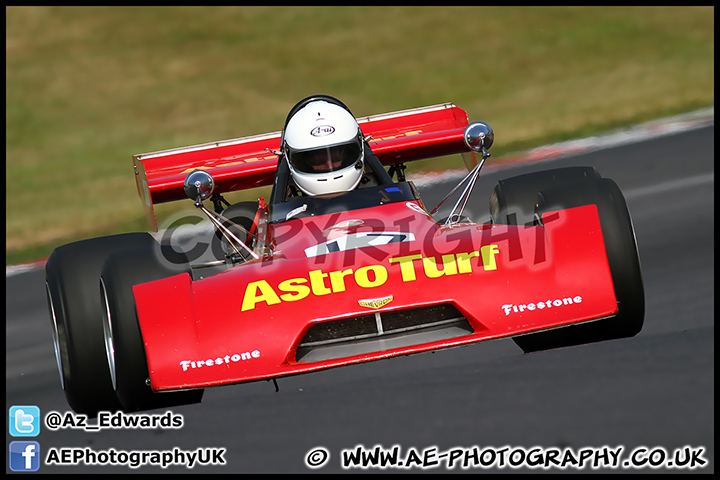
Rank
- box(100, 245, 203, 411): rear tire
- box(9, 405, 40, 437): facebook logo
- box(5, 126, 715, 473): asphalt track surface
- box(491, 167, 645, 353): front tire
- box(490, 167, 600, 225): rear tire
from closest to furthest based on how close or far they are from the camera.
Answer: box(5, 126, 715, 473): asphalt track surface
box(100, 245, 203, 411): rear tire
box(491, 167, 645, 353): front tire
box(9, 405, 40, 437): facebook logo
box(490, 167, 600, 225): rear tire

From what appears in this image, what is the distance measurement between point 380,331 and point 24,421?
7.89ft

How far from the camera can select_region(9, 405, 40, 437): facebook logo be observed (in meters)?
5.48

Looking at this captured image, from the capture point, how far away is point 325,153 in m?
6.28

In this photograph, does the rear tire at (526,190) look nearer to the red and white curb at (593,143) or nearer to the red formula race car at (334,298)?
the red formula race car at (334,298)

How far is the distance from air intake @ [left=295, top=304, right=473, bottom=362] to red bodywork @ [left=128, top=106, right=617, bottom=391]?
0.01 m

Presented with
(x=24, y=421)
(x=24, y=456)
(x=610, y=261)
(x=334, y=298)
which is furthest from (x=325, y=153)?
(x=24, y=456)

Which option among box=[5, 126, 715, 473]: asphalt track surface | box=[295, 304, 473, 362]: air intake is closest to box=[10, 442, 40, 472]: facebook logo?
box=[5, 126, 715, 473]: asphalt track surface

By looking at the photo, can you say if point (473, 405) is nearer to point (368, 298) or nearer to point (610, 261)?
point (368, 298)

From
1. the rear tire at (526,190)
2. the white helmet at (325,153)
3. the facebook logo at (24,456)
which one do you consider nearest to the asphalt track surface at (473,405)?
the facebook logo at (24,456)

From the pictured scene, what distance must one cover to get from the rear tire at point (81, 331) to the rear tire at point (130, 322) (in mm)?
73

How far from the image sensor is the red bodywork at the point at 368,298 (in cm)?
446

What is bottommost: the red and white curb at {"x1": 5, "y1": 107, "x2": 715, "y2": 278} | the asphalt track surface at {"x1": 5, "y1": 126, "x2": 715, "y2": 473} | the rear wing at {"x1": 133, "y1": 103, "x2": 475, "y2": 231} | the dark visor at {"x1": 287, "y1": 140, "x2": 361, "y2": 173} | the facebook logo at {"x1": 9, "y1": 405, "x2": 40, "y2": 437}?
the asphalt track surface at {"x1": 5, "y1": 126, "x2": 715, "y2": 473}

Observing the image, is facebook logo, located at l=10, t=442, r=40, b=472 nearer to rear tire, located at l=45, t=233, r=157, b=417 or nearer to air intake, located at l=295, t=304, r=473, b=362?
rear tire, located at l=45, t=233, r=157, b=417
